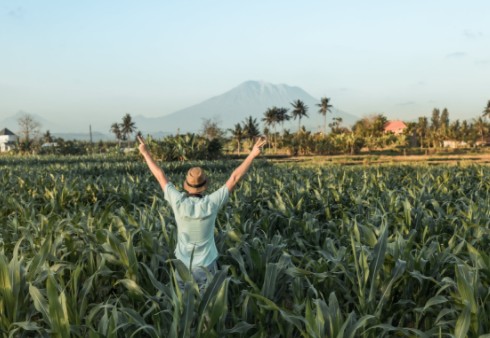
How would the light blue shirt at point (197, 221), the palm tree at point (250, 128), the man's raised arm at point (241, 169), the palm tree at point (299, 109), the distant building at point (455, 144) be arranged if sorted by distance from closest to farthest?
1. the light blue shirt at point (197, 221)
2. the man's raised arm at point (241, 169)
3. the distant building at point (455, 144)
4. the palm tree at point (250, 128)
5. the palm tree at point (299, 109)

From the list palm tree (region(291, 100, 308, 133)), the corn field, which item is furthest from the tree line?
the corn field

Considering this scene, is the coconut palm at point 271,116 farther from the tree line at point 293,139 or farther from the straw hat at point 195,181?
the straw hat at point 195,181

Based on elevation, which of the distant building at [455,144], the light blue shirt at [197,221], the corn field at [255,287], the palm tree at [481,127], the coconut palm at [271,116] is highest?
the coconut palm at [271,116]

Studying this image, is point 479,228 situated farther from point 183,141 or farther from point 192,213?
point 183,141

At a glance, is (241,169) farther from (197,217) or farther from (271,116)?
(271,116)

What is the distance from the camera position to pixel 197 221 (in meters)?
3.76

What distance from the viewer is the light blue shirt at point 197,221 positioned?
Answer: 3.73 meters

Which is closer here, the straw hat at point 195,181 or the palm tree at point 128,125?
the straw hat at point 195,181

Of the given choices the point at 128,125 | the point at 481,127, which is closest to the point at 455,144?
the point at 481,127

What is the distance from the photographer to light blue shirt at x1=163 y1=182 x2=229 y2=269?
3734 millimetres

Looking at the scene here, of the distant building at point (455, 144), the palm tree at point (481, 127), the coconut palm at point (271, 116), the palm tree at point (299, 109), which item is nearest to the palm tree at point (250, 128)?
the coconut palm at point (271, 116)

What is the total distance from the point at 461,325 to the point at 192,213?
224cm

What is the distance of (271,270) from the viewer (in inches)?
126

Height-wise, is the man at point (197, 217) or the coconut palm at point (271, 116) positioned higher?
the coconut palm at point (271, 116)
